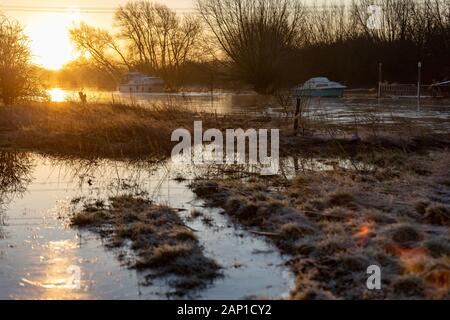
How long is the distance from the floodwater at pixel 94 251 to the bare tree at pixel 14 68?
1511 cm

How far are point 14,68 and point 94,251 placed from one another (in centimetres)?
2039

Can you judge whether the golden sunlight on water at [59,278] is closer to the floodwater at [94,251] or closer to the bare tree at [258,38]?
the floodwater at [94,251]

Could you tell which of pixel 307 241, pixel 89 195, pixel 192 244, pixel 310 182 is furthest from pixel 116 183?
pixel 307 241

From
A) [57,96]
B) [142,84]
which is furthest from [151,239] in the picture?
[142,84]

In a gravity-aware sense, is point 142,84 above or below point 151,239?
above

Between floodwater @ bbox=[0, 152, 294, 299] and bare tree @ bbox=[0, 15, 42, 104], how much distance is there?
49.6ft

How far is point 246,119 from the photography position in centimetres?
2166

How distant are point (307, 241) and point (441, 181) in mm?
4264

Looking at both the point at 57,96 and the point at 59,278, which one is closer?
the point at 59,278

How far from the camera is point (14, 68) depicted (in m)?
24.1

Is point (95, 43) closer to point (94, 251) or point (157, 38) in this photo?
point (157, 38)

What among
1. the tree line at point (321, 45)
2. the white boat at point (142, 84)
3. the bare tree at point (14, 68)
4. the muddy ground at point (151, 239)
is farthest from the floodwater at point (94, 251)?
the white boat at point (142, 84)

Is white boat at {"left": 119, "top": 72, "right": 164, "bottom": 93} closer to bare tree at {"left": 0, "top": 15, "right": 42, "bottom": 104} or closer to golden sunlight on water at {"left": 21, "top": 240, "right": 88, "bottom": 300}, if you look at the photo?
bare tree at {"left": 0, "top": 15, "right": 42, "bottom": 104}

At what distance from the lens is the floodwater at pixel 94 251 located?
5.02m
